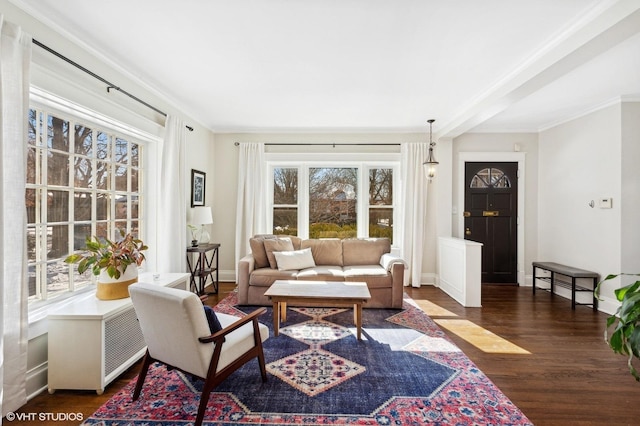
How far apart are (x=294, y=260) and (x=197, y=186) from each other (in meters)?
1.91

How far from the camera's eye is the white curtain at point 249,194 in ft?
16.0

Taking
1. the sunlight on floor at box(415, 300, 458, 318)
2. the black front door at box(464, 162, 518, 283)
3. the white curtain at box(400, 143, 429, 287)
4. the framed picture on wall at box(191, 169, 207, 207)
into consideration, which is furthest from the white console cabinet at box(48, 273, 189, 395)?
the black front door at box(464, 162, 518, 283)

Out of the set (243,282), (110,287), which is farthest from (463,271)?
(110,287)

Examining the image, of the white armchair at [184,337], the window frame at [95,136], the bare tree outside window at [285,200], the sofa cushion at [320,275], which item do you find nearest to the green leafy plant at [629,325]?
the white armchair at [184,337]

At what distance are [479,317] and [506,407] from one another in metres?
1.74

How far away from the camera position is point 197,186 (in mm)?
4418

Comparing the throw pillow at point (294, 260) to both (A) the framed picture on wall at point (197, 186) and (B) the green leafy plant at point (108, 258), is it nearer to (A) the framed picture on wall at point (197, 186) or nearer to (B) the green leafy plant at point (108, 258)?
(A) the framed picture on wall at point (197, 186)

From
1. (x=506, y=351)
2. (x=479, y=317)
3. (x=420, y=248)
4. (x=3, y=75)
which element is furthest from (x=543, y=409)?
(x=3, y=75)

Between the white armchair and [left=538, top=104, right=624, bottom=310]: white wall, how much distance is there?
15.2 ft

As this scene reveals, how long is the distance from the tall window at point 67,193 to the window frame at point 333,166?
7.72 feet

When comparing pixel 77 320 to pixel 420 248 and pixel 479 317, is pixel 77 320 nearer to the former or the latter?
pixel 479 317

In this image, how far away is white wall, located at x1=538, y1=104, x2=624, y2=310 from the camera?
12.0 feet

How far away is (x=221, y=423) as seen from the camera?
5.77 ft

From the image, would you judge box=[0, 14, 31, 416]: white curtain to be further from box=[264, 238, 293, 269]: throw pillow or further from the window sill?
box=[264, 238, 293, 269]: throw pillow
